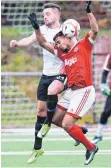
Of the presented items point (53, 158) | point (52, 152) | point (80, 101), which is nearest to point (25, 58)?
point (52, 152)

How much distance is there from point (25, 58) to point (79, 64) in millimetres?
9065

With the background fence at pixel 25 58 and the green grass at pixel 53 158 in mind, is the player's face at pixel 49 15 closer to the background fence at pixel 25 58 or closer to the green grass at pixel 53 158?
the green grass at pixel 53 158

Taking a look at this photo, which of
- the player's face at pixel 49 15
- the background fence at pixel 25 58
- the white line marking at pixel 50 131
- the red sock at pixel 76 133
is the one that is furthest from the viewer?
the background fence at pixel 25 58

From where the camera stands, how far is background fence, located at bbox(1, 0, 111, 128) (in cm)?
1822

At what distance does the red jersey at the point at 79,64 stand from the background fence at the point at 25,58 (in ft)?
21.5

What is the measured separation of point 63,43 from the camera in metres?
11.3

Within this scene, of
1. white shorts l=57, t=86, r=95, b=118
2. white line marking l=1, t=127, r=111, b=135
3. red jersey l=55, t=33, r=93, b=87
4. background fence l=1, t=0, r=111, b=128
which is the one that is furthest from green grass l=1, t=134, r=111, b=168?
background fence l=1, t=0, r=111, b=128

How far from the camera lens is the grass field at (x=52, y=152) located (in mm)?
11734

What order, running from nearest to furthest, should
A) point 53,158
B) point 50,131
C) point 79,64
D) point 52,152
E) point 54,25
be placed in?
point 79,64 → point 54,25 → point 53,158 → point 52,152 → point 50,131

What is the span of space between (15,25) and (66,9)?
1.53 metres

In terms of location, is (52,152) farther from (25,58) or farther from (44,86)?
(25,58)

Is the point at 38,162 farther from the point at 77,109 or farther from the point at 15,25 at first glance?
the point at 15,25

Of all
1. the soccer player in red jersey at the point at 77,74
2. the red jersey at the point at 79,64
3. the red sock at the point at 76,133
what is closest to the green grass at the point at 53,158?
the red sock at the point at 76,133

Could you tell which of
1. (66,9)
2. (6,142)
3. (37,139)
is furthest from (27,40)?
(66,9)
